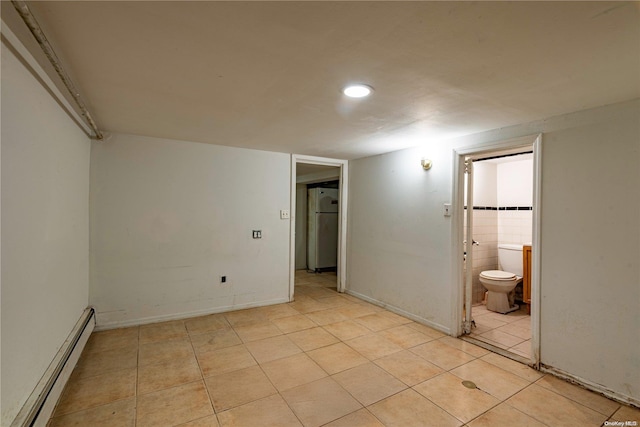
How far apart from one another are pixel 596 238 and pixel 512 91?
1.27m

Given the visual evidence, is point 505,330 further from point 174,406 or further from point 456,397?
point 174,406

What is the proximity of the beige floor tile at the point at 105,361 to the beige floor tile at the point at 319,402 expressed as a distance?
143 centimetres

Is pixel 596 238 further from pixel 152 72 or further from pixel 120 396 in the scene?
pixel 120 396

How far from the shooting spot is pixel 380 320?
11.6 ft

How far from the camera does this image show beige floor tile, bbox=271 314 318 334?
3248mm

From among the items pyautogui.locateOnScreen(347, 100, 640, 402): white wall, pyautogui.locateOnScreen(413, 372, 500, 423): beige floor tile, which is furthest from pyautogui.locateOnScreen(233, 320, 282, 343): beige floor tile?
pyautogui.locateOnScreen(347, 100, 640, 402): white wall

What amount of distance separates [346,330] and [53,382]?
94.8 inches

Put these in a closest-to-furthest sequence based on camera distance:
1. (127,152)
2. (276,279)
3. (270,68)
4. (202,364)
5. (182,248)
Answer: (270,68) → (202,364) → (127,152) → (182,248) → (276,279)

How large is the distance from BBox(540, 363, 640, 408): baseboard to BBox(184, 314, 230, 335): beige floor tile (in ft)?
9.99

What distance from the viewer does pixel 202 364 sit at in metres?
2.49

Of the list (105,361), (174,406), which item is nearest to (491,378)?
(174,406)

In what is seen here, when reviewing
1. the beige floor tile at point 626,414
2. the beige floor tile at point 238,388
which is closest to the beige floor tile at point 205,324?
the beige floor tile at point 238,388

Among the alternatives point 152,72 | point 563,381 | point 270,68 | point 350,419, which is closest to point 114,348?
point 350,419

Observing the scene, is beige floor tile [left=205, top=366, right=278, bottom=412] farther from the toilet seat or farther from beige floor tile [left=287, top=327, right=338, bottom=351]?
the toilet seat
